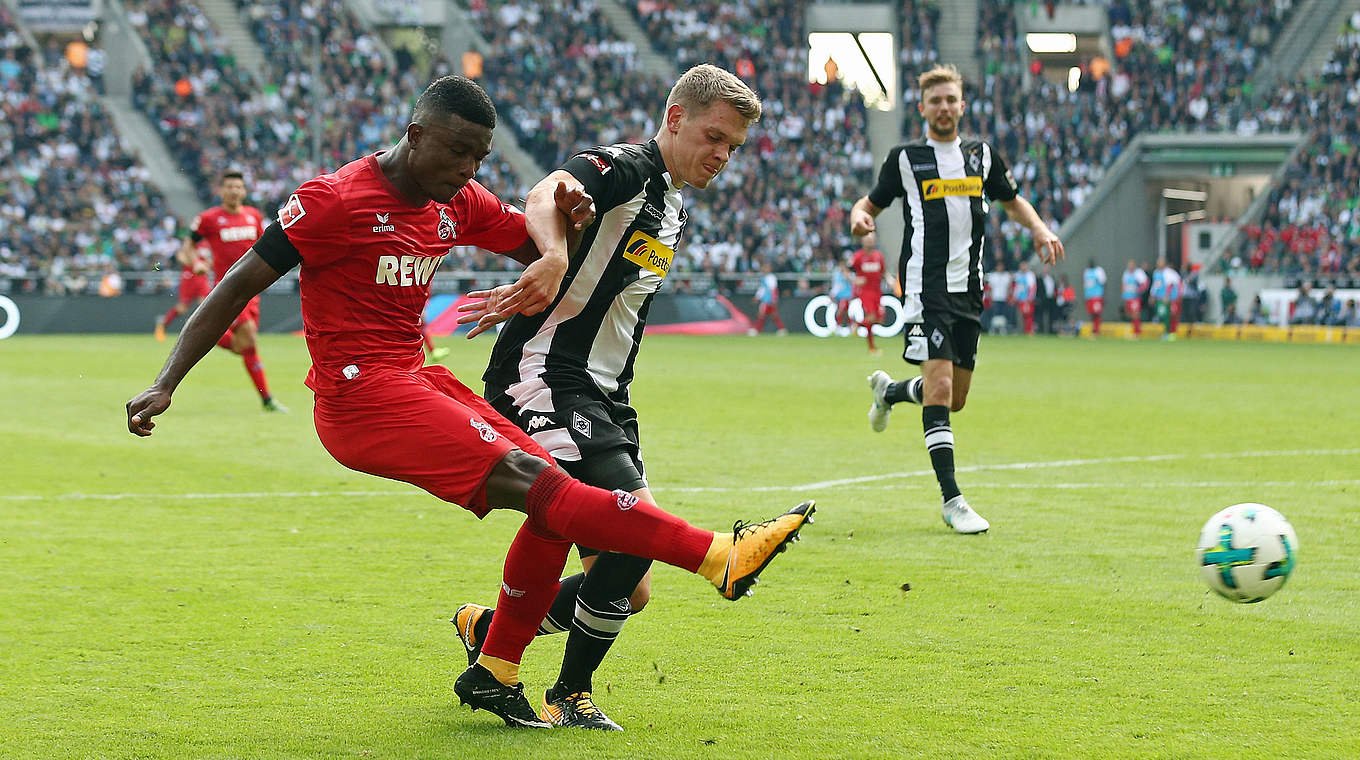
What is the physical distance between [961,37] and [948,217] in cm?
3689

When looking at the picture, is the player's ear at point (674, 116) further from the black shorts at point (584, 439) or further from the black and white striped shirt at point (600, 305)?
the black shorts at point (584, 439)

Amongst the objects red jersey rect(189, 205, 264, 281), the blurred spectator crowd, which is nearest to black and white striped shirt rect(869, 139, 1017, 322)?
red jersey rect(189, 205, 264, 281)

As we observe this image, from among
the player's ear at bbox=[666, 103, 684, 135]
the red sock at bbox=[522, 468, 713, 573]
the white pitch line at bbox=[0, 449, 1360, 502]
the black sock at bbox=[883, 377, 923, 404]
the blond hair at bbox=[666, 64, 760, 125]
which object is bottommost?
the white pitch line at bbox=[0, 449, 1360, 502]

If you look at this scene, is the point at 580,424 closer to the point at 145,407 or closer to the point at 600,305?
the point at 600,305

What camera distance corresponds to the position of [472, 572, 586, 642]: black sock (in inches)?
185

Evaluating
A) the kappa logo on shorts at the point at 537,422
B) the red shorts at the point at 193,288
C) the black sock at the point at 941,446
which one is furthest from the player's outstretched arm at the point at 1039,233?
the red shorts at the point at 193,288

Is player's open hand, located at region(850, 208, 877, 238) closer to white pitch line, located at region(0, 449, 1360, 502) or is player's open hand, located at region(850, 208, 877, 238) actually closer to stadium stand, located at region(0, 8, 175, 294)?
white pitch line, located at region(0, 449, 1360, 502)

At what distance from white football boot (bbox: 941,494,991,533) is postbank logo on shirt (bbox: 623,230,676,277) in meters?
3.55

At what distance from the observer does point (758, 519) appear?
7.96m

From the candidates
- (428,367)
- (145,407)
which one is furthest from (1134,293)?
(145,407)

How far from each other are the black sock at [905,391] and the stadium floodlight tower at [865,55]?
33192 mm

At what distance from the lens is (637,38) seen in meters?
43.4

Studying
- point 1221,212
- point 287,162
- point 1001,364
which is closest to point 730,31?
point 287,162

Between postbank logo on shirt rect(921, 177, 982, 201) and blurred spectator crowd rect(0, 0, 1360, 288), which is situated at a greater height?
blurred spectator crowd rect(0, 0, 1360, 288)
